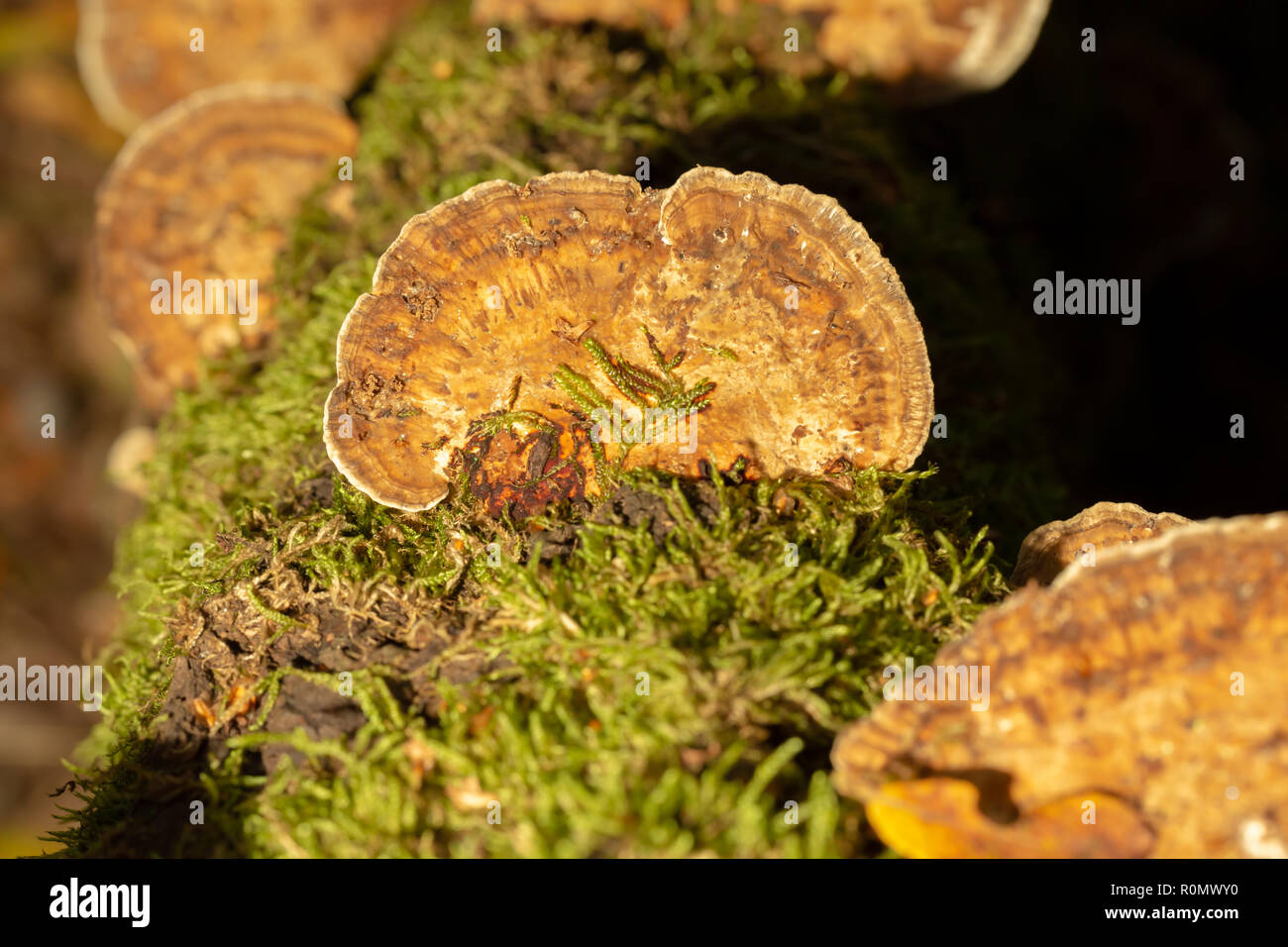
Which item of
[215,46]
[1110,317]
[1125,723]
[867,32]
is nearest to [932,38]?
[867,32]

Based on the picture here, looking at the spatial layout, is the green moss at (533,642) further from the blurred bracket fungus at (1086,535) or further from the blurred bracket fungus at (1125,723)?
the blurred bracket fungus at (1125,723)

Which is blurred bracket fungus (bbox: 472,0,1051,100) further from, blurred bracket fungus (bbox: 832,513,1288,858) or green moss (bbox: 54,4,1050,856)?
blurred bracket fungus (bbox: 832,513,1288,858)

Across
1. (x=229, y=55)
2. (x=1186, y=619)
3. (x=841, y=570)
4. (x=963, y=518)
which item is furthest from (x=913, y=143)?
(x=229, y=55)

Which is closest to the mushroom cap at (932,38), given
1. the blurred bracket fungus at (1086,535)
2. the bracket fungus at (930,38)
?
the bracket fungus at (930,38)

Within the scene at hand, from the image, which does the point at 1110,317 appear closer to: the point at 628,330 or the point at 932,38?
the point at 932,38

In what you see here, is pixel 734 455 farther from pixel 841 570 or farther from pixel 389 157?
pixel 389 157
